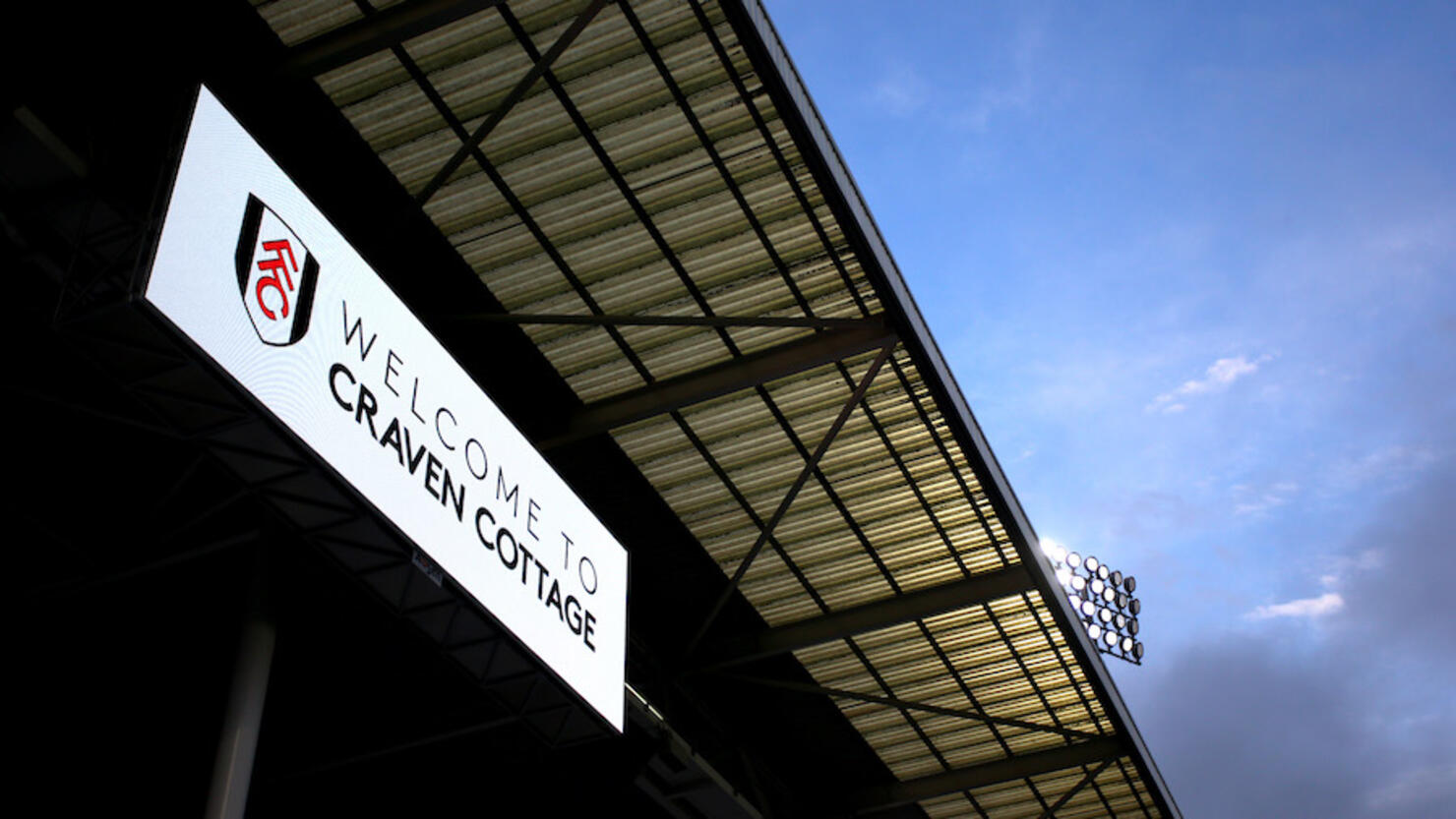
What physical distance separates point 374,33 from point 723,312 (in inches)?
266

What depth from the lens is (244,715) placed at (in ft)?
45.2

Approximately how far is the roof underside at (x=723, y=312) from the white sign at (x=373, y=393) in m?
3.20

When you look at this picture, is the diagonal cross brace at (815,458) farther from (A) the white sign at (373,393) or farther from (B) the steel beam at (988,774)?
(B) the steel beam at (988,774)

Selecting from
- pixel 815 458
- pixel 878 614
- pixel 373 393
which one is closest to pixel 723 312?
pixel 815 458

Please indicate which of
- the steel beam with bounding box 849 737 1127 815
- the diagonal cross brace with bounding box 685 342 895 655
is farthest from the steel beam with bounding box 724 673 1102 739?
the diagonal cross brace with bounding box 685 342 895 655

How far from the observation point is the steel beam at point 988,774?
2969cm

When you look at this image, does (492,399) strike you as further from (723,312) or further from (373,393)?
(373,393)

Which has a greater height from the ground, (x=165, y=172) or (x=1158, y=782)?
(x=1158, y=782)

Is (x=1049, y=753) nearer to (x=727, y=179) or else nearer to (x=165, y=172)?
(x=727, y=179)

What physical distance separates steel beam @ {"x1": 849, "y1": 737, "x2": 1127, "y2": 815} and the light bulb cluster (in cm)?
274

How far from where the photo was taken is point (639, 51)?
18.0 meters

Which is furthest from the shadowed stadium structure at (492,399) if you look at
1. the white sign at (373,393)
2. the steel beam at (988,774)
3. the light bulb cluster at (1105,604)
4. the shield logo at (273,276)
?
the light bulb cluster at (1105,604)

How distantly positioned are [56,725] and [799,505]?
1237cm

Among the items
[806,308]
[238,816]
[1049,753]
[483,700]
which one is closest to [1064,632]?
[1049,753]
